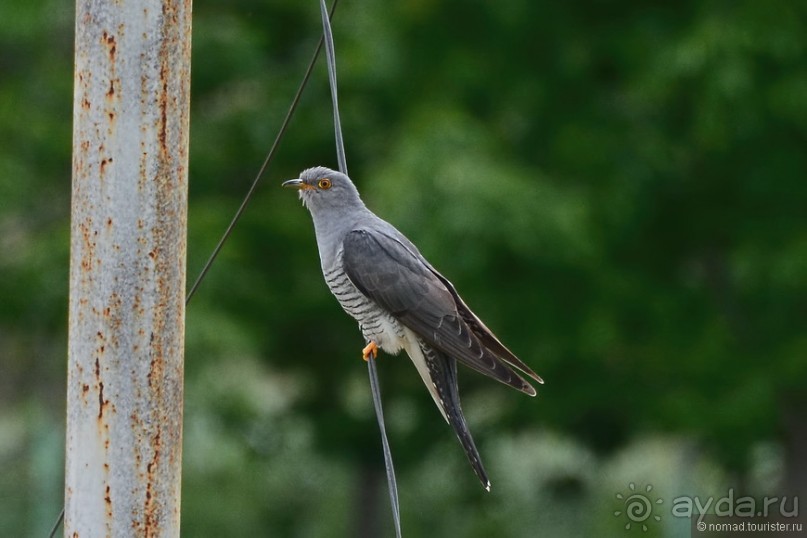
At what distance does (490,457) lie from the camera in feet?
36.1

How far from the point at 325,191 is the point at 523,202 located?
147 inches

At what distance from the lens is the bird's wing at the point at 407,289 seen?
13.2ft

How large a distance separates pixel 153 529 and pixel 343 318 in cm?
731

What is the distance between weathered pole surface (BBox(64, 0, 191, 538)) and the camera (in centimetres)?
279

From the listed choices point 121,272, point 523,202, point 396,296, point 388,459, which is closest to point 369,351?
point 396,296

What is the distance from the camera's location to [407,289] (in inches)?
162

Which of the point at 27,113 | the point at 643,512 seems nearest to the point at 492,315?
the point at 643,512

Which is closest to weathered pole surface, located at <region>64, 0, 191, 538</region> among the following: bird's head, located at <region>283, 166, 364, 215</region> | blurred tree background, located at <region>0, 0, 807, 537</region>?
bird's head, located at <region>283, 166, 364, 215</region>

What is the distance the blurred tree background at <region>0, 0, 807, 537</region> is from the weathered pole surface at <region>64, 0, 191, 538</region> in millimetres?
4907

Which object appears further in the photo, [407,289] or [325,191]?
[325,191]

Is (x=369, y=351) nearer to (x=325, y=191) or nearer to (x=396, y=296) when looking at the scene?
(x=396, y=296)

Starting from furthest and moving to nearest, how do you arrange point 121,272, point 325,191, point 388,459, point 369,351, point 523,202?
point 523,202
point 325,191
point 369,351
point 388,459
point 121,272

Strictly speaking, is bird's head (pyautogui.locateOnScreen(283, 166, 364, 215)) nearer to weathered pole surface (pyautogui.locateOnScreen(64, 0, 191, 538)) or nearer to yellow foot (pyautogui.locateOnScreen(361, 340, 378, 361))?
yellow foot (pyautogui.locateOnScreen(361, 340, 378, 361))

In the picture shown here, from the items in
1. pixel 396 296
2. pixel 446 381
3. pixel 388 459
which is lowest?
pixel 388 459
